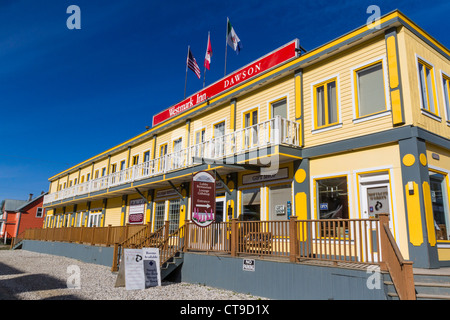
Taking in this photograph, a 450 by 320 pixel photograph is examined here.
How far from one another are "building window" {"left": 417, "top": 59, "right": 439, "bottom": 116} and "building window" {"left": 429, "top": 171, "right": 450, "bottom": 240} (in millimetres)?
1899

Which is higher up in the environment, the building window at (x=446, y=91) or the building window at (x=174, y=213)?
the building window at (x=446, y=91)

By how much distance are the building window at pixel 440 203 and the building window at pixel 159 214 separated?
12586 millimetres

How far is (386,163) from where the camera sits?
29.8 feet

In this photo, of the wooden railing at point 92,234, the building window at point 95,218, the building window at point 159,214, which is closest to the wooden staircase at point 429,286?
the wooden railing at point 92,234

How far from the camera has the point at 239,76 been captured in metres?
14.8

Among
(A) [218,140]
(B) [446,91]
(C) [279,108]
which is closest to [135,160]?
(A) [218,140]

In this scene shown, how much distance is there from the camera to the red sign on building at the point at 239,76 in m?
12.7

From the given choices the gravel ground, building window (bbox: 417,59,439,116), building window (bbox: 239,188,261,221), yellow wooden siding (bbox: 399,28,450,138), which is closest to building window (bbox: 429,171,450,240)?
yellow wooden siding (bbox: 399,28,450,138)

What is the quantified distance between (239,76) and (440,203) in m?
9.03

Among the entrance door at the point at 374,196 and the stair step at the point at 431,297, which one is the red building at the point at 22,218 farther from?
the stair step at the point at 431,297

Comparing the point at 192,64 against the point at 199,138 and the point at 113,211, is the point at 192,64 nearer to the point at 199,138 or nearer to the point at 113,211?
the point at 199,138

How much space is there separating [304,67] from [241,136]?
10.9 ft
